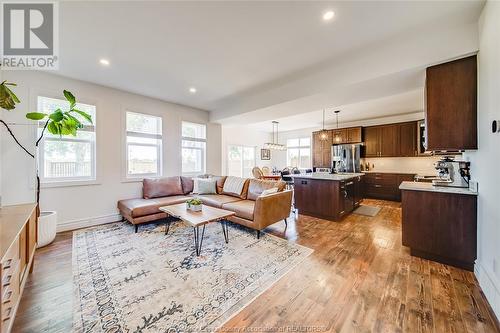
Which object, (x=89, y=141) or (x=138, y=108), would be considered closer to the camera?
(x=89, y=141)

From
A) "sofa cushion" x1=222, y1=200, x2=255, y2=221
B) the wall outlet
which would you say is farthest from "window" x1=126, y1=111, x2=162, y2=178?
the wall outlet

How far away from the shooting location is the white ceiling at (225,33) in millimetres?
1978

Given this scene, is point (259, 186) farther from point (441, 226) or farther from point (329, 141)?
point (329, 141)

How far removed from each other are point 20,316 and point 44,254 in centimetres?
141

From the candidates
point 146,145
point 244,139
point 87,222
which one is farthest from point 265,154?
point 87,222

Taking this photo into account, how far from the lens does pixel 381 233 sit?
340 centimetres

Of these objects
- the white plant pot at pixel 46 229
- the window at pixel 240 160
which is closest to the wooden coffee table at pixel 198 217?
the white plant pot at pixel 46 229

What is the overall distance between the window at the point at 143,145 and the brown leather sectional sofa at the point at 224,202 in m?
0.47

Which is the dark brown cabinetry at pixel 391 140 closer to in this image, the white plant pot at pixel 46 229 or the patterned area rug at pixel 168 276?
the patterned area rug at pixel 168 276

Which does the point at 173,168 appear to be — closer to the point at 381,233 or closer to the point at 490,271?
the point at 381,233

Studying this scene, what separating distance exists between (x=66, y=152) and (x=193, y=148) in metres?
2.66

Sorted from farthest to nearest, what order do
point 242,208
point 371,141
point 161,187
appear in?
point 371,141 → point 161,187 → point 242,208

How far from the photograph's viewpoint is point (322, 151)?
760cm

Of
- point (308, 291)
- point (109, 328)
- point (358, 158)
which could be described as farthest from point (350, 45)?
point (358, 158)
